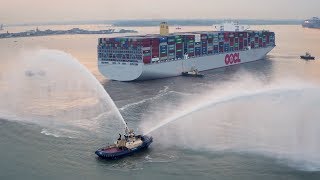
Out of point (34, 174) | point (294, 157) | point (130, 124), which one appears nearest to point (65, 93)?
point (130, 124)

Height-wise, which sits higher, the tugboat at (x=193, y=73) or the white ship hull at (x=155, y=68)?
the white ship hull at (x=155, y=68)

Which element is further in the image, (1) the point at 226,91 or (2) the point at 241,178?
(1) the point at 226,91

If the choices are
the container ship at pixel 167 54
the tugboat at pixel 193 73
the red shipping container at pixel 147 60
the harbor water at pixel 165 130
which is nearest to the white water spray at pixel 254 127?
the harbor water at pixel 165 130

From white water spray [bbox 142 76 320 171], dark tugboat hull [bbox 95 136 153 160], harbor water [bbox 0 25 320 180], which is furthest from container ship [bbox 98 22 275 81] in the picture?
dark tugboat hull [bbox 95 136 153 160]

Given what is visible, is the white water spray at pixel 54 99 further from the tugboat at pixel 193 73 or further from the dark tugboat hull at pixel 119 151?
the tugboat at pixel 193 73

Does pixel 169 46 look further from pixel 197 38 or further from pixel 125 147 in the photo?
pixel 125 147

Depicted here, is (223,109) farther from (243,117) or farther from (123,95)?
(123,95)

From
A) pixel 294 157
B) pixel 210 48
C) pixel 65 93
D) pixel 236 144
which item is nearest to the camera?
pixel 294 157

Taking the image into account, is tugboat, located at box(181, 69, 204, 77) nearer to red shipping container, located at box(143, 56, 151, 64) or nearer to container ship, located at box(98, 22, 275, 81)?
container ship, located at box(98, 22, 275, 81)
